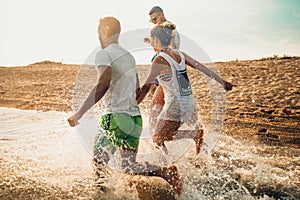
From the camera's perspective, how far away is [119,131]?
118 inches

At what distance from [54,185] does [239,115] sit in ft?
15.2

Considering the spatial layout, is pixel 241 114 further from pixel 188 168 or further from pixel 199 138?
pixel 188 168

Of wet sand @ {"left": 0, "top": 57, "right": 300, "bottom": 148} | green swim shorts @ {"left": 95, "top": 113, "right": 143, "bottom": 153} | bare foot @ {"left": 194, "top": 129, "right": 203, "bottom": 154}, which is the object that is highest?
green swim shorts @ {"left": 95, "top": 113, "right": 143, "bottom": 153}

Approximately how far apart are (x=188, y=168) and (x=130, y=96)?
1.52m

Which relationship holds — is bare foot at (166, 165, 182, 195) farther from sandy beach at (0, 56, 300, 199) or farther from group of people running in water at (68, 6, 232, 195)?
sandy beach at (0, 56, 300, 199)

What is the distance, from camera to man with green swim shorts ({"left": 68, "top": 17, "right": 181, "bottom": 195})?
113 inches

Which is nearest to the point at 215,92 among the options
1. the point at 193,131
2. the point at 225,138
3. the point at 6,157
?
the point at 225,138

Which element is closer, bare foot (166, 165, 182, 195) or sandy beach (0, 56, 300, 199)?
bare foot (166, 165, 182, 195)

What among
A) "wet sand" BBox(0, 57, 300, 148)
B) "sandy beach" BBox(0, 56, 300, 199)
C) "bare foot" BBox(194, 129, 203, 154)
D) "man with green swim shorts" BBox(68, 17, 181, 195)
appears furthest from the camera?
"wet sand" BBox(0, 57, 300, 148)

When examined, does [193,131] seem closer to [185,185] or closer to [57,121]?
[185,185]

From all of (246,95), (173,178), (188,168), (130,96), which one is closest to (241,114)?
(246,95)

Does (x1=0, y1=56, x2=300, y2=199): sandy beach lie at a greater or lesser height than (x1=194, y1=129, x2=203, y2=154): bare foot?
lesser

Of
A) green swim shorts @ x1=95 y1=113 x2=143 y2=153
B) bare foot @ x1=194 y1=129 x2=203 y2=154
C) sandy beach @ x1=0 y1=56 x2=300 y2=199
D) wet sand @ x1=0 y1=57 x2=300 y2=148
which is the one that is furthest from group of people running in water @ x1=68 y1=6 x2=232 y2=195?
wet sand @ x1=0 y1=57 x2=300 y2=148

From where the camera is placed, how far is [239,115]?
725 centimetres
